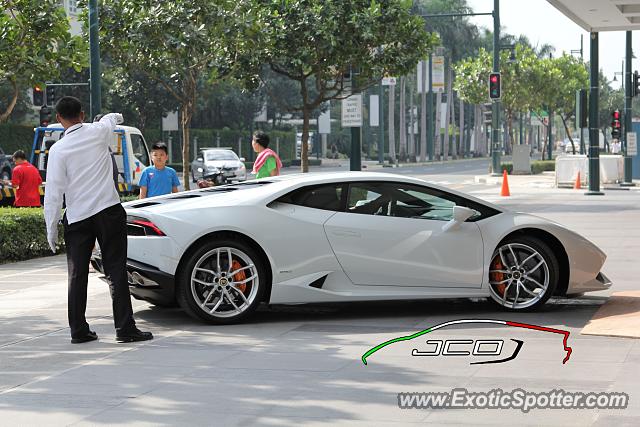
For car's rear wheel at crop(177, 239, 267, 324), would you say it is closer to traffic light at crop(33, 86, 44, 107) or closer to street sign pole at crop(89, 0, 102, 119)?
street sign pole at crop(89, 0, 102, 119)

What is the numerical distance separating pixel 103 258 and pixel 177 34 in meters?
16.6

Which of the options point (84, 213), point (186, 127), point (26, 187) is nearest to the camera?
point (84, 213)

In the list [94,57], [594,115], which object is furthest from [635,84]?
[94,57]

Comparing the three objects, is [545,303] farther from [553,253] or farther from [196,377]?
[196,377]

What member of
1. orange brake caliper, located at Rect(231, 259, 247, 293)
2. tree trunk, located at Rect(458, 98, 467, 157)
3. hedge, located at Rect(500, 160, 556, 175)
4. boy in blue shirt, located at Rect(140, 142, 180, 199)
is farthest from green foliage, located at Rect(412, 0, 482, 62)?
orange brake caliper, located at Rect(231, 259, 247, 293)

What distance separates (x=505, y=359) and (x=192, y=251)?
2966mm

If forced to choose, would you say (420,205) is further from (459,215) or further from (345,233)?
(345,233)

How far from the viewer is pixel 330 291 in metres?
10.1

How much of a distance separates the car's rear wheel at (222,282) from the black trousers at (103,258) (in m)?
0.77

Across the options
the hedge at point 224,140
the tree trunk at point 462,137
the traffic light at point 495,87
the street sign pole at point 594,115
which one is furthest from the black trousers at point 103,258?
the tree trunk at point 462,137

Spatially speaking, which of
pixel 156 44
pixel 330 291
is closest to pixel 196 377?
pixel 330 291

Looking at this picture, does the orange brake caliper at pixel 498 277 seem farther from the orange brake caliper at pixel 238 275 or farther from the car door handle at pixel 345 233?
the orange brake caliper at pixel 238 275

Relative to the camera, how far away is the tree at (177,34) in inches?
992

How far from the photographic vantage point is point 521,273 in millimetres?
10367
